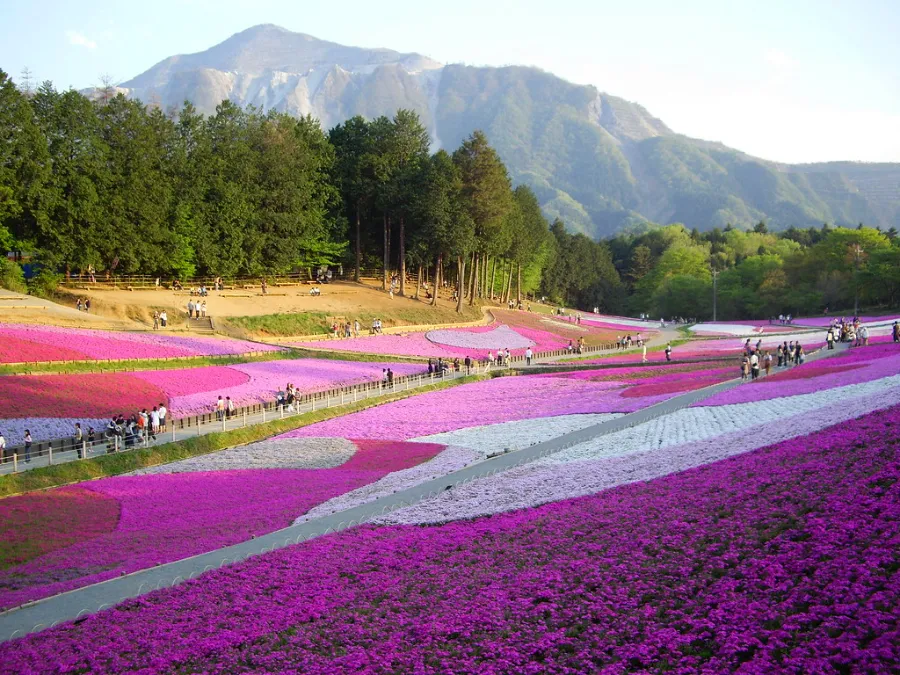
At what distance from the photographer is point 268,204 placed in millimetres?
71562

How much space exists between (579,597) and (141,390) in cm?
2688

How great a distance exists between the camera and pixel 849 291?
96562mm

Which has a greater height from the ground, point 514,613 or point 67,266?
point 67,266

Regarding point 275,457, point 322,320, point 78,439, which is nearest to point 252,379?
point 78,439

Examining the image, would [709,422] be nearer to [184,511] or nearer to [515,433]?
[515,433]

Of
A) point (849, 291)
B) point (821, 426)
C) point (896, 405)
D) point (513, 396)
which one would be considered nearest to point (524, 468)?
point (821, 426)

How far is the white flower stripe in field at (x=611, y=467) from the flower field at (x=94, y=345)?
2362cm

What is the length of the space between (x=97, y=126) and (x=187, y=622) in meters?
54.0

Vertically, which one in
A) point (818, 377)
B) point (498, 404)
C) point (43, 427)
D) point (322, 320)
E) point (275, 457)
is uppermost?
point (322, 320)

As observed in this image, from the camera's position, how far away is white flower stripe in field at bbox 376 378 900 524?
17.5m

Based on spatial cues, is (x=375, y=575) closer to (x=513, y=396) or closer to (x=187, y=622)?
(x=187, y=622)

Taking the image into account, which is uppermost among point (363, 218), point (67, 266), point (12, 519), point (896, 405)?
point (363, 218)

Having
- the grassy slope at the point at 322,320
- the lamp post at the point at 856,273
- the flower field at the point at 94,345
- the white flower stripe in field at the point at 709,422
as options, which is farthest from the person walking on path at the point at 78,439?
the lamp post at the point at 856,273

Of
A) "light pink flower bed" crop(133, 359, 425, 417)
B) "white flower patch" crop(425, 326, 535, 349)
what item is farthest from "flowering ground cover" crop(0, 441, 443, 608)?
"white flower patch" crop(425, 326, 535, 349)
